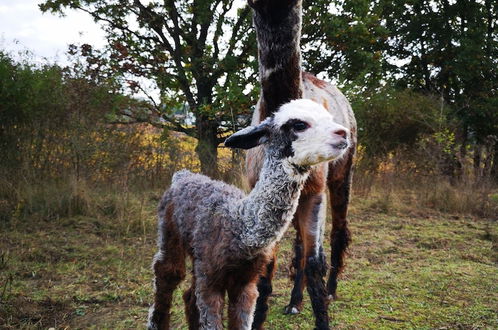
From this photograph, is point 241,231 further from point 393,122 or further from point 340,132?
point 393,122

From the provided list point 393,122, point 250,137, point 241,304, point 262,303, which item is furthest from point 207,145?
point 241,304

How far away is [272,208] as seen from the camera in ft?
7.89

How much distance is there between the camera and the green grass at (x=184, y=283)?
12.6 feet

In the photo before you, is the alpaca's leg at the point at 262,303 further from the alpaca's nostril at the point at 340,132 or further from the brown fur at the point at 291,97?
the alpaca's nostril at the point at 340,132

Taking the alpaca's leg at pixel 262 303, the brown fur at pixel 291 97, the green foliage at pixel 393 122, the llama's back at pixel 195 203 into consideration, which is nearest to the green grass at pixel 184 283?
the alpaca's leg at pixel 262 303

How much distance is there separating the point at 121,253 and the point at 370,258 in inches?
136

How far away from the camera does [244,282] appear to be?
259 centimetres

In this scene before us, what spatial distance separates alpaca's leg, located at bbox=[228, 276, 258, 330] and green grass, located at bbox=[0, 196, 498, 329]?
1301 mm

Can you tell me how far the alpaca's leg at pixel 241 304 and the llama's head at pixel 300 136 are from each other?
33.4 inches

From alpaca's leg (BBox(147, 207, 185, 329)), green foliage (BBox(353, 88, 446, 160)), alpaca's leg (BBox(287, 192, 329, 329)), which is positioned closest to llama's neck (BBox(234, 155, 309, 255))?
alpaca's leg (BBox(147, 207, 185, 329))

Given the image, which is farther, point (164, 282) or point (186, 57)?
point (186, 57)

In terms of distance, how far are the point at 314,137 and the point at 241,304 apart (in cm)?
112

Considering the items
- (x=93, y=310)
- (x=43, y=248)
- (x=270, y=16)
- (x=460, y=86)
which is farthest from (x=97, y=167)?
(x=460, y=86)

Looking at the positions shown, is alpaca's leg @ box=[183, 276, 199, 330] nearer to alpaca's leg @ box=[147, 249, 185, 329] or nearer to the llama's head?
alpaca's leg @ box=[147, 249, 185, 329]
